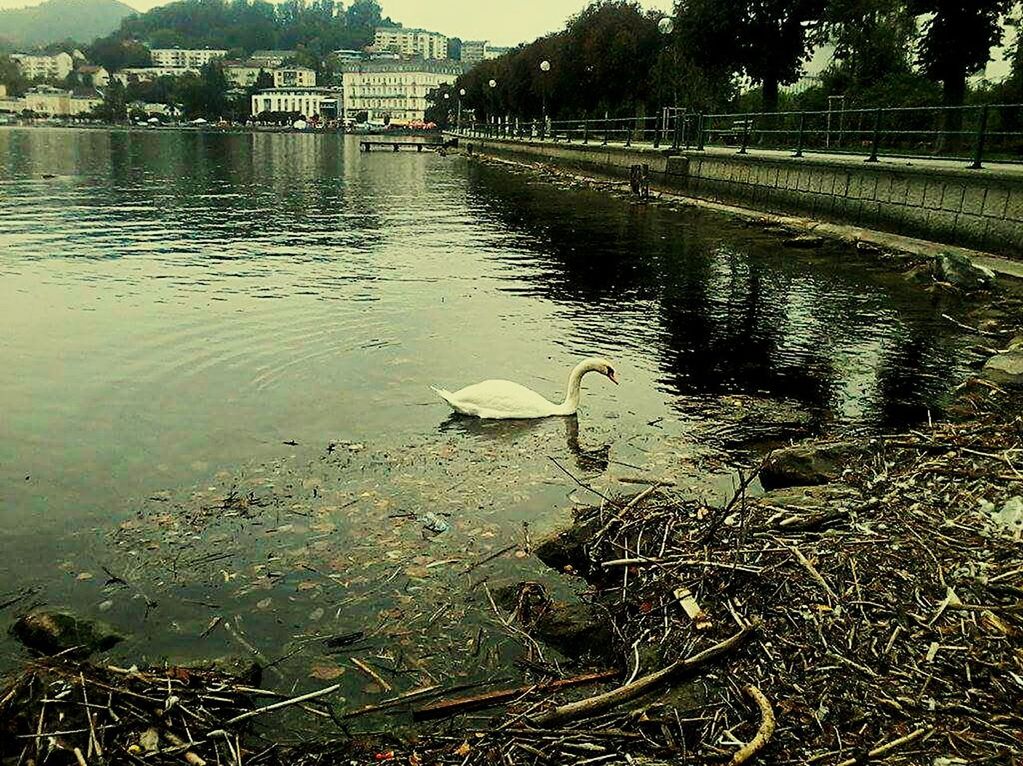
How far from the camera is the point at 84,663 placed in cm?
419

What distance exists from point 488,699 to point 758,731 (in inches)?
47.9

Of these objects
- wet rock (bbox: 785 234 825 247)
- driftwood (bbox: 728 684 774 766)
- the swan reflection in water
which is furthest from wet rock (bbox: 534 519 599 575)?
wet rock (bbox: 785 234 825 247)

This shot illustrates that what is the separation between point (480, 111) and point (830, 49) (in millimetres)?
72008

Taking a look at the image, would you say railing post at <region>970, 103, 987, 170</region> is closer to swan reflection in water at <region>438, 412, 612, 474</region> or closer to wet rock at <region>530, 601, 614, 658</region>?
swan reflection in water at <region>438, 412, 612, 474</region>

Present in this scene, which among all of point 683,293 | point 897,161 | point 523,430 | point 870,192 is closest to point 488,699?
point 523,430

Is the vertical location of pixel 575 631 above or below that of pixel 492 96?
below

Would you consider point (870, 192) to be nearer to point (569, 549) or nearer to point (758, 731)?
point (569, 549)

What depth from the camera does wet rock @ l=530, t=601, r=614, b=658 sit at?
4609 mm

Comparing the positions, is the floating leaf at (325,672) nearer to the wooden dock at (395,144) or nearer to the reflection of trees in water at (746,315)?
the reflection of trees in water at (746,315)

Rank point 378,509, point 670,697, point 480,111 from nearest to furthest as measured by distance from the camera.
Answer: point 670,697, point 378,509, point 480,111

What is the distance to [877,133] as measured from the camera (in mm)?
21078

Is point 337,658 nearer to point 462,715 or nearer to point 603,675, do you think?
point 462,715

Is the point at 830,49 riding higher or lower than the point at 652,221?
higher

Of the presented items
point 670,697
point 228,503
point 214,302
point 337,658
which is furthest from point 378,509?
point 214,302
